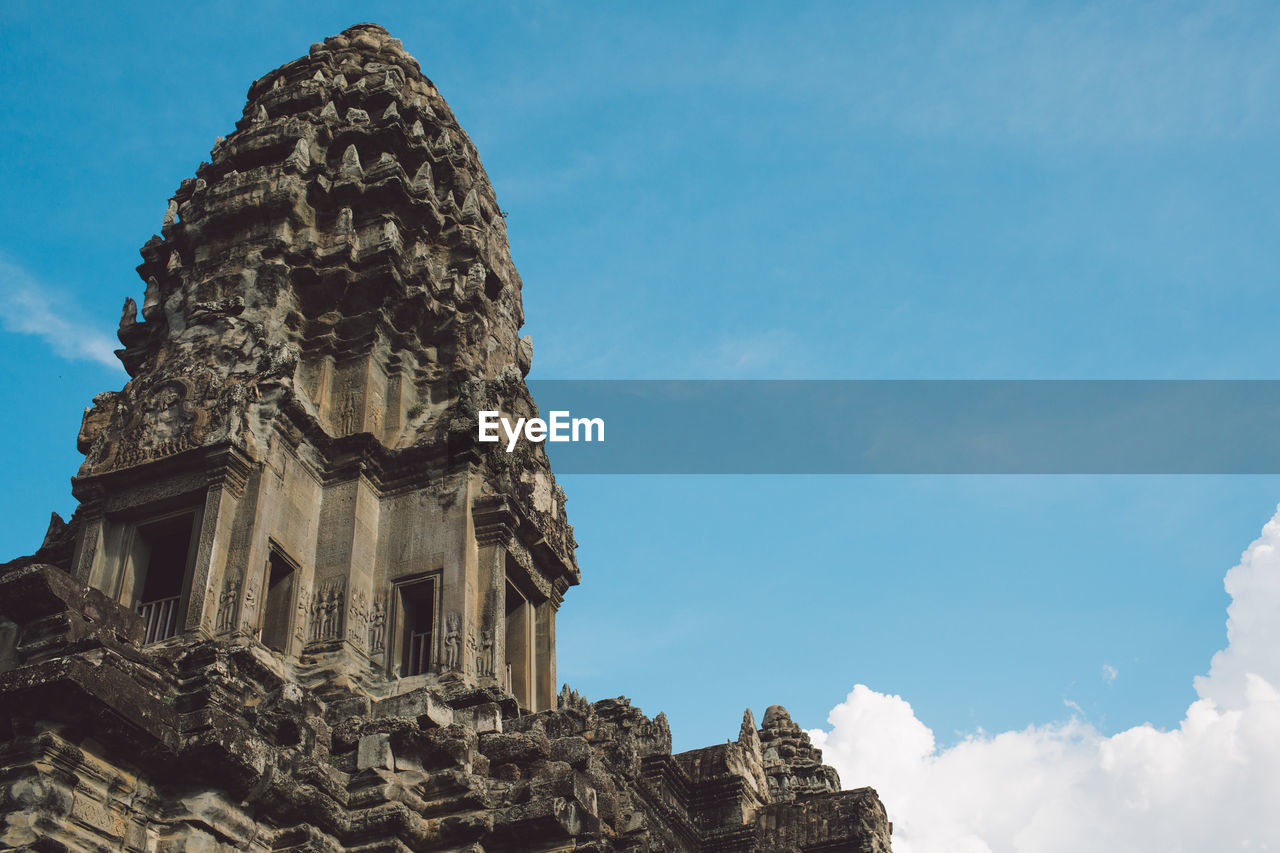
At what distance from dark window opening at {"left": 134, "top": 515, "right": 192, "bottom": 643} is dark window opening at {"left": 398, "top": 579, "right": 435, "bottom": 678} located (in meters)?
3.31

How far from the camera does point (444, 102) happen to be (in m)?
29.0

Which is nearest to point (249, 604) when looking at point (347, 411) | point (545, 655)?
point (347, 411)

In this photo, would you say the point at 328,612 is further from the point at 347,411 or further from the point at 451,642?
the point at 347,411

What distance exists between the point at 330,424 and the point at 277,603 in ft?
11.5

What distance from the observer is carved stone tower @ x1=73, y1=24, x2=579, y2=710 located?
19016 mm

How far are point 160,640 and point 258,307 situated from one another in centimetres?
633

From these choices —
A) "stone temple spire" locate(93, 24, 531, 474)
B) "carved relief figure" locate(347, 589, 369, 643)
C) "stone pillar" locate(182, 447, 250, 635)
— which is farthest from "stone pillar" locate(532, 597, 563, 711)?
"stone pillar" locate(182, 447, 250, 635)

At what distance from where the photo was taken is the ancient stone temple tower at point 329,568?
11.4 m

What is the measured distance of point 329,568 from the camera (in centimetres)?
1983

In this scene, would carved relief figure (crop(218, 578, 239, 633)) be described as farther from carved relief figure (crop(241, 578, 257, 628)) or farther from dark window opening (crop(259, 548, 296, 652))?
dark window opening (crop(259, 548, 296, 652))

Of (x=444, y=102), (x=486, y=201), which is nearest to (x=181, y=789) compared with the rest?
(x=486, y=201)

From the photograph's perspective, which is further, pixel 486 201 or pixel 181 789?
pixel 486 201

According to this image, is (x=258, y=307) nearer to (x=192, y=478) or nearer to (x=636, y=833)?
(x=192, y=478)

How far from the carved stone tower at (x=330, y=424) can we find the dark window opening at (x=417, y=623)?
0.04 meters
